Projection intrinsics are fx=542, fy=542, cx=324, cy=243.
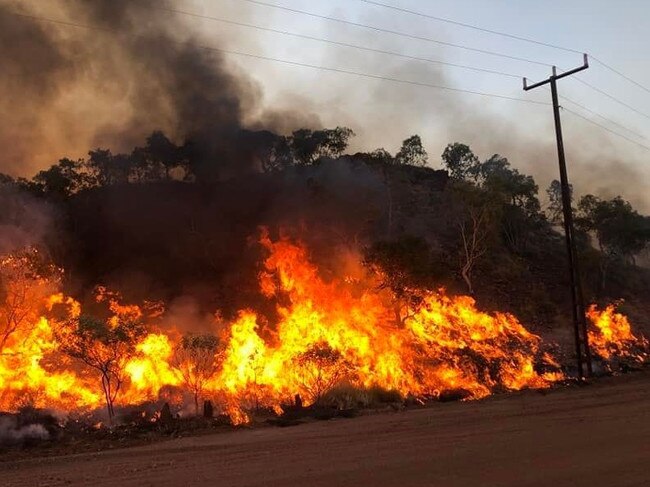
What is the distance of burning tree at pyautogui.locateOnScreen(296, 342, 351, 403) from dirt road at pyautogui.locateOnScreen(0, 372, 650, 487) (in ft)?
12.9

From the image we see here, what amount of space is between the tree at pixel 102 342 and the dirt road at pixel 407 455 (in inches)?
199

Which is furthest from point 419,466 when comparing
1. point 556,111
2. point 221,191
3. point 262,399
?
point 221,191

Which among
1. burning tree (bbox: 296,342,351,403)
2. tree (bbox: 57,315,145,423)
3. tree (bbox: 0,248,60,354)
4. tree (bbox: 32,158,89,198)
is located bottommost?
burning tree (bbox: 296,342,351,403)

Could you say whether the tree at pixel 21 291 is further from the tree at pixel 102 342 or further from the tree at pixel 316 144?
the tree at pixel 316 144

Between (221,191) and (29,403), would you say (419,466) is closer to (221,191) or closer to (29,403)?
(29,403)

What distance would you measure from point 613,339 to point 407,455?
89.3 feet

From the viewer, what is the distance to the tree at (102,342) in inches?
711

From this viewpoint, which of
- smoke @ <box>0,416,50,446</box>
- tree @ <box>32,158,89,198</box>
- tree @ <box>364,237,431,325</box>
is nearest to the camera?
smoke @ <box>0,416,50,446</box>

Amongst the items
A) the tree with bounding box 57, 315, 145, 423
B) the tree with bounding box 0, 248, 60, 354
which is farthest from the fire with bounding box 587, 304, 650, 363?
the tree with bounding box 0, 248, 60, 354

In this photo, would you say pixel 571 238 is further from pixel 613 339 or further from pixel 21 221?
pixel 21 221

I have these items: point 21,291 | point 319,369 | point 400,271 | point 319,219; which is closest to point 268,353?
point 319,369

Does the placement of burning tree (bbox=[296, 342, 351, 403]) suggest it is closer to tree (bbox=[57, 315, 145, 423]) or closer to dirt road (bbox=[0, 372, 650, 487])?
dirt road (bbox=[0, 372, 650, 487])

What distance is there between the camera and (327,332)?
23469 millimetres

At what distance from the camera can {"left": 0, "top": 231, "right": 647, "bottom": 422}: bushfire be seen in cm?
1905
